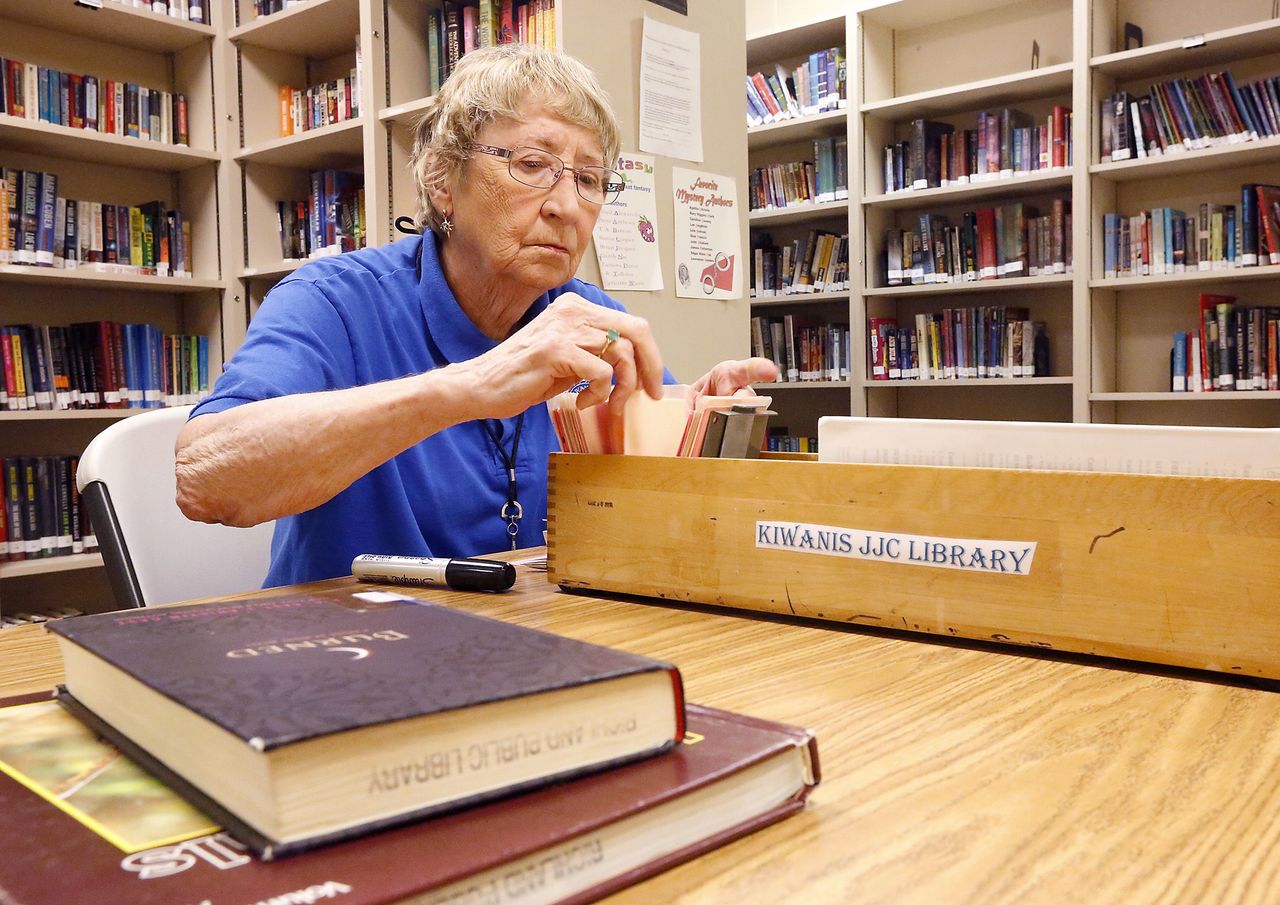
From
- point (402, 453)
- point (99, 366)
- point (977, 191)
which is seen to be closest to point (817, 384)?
point (977, 191)

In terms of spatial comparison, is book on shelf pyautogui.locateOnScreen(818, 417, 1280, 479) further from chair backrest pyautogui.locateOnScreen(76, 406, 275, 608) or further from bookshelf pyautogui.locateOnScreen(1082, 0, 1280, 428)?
bookshelf pyautogui.locateOnScreen(1082, 0, 1280, 428)

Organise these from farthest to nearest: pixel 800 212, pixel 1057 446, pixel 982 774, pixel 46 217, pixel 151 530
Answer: pixel 800 212 < pixel 46 217 < pixel 151 530 < pixel 1057 446 < pixel 982 774

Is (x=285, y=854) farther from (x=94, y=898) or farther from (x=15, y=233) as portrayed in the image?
(x=15, y=233)

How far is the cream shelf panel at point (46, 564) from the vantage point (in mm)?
3078

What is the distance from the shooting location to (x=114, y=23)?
3.42 metres

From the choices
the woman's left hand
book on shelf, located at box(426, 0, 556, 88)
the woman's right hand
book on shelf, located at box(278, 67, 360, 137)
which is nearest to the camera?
the woman's right hand

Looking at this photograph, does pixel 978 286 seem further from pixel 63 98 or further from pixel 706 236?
pixel 63 98

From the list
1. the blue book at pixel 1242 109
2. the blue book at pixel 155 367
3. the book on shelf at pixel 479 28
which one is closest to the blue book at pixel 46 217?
the blue book at pixel 155 367

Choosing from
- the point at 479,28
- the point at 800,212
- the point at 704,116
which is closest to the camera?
the point at 704,116

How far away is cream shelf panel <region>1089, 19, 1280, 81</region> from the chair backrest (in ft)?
10.4

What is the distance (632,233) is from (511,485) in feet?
3.73

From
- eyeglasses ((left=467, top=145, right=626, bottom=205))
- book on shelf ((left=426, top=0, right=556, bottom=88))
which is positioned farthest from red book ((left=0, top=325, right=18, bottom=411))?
eyeglasses ((left=467, top=145, right=626, bottom=205))

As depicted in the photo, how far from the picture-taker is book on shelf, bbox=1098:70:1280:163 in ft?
10.7

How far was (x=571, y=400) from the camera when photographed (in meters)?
1.01
